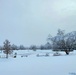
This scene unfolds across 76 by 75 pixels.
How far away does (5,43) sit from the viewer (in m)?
58.5

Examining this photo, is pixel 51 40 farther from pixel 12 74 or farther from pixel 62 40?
pixel 12 74

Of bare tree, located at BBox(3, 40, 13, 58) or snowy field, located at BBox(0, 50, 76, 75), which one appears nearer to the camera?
snowy field, located at BBox(0, 50, 76, 75)

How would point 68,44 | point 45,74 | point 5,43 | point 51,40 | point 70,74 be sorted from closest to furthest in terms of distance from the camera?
point 70,74 → point 45,74 → point 68,44 → point 5,43 → point 51,40

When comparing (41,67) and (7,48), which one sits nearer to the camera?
(41,67)

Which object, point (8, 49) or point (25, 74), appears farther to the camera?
point (8, 49)

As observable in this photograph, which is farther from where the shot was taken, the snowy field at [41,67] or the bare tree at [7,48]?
the bare tree at [7,48]

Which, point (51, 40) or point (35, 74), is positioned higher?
point (51, 40)

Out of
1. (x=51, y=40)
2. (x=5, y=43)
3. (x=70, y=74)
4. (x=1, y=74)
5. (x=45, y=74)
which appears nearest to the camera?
(x=70, y=74)

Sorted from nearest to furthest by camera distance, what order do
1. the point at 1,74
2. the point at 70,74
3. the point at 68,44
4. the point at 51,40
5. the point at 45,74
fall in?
the point at 70,74, the point at 45,74, the point at 1,74, the point at 68,44, the point at 51,40

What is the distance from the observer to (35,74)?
47.4 ft

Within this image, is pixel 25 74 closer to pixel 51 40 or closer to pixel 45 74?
pixel 45 74

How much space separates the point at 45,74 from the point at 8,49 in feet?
142

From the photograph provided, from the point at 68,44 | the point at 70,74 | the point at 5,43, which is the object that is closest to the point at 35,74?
the point at 70,74

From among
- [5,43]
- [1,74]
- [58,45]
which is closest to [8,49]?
[5,43]
